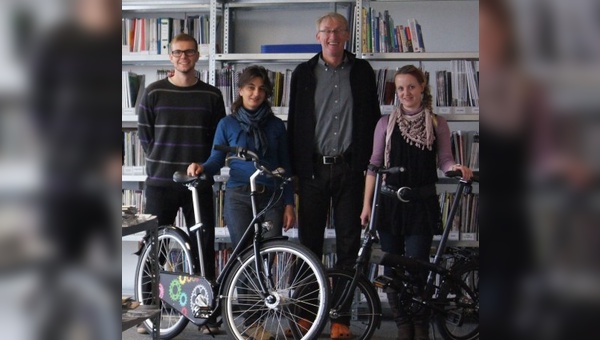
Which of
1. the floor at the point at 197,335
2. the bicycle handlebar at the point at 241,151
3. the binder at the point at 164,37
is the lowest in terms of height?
the floor at the point at 197,335

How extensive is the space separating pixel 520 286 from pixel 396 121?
3.27m

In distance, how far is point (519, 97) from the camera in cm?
62

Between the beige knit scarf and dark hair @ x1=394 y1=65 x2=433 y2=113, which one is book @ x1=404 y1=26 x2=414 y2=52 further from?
the beige knit scarf

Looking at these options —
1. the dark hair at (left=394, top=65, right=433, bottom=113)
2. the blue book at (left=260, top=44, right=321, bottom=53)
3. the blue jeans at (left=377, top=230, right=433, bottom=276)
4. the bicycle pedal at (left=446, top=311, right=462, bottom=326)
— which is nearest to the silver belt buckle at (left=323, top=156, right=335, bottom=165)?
the blue jeans at (left=377, top=230, right=433, bottom=276)

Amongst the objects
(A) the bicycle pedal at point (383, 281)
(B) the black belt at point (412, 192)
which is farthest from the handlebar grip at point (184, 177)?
(A) the bicycle pedal at point (383, 281)

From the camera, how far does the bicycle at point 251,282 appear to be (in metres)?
3.61

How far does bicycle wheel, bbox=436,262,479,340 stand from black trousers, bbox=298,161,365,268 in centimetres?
49

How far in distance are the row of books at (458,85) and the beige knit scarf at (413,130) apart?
0.87m

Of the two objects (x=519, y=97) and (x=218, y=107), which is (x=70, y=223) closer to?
(x=519, y=97)

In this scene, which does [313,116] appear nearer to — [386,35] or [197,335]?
[386,35]

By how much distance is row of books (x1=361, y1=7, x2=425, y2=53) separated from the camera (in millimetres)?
4668

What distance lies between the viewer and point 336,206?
4000 mm

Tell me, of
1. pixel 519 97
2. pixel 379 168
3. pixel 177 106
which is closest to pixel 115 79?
pixel 519 97

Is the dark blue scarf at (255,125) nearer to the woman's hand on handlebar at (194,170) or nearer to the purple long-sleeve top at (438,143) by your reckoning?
the woman's hand on handlebar at (194,170)
